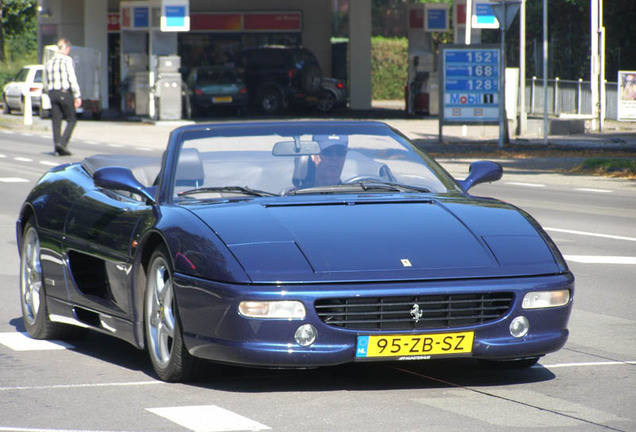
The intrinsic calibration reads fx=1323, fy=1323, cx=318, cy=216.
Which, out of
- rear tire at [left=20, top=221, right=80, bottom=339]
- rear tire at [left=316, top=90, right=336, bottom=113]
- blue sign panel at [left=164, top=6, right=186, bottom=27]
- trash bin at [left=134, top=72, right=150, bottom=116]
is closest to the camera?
rear tire at [left=20, top=221, right=80, bottom=339]

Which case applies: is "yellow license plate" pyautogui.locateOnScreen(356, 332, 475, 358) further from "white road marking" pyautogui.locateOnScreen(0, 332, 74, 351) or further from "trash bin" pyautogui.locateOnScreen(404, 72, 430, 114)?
"trash bin" pyautogui.locateOnScreen(404, 72, 430, 114)

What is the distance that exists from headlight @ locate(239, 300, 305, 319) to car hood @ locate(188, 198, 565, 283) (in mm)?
105

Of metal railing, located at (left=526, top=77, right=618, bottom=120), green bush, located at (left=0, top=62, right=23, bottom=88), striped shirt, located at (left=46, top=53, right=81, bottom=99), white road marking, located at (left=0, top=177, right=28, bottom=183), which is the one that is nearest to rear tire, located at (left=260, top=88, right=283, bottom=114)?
metal railing, located at (left=526, top=77, right=618, bottom=120)

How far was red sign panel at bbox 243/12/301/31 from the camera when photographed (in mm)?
57000

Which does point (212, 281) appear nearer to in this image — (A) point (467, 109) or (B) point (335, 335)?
(B) point (335, 335)

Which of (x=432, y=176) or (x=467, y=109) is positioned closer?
(x=432, y=176)

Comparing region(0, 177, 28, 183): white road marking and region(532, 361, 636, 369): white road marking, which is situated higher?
region(0, 177, 28, 183): white road marking

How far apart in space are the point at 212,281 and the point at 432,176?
1.78 meters

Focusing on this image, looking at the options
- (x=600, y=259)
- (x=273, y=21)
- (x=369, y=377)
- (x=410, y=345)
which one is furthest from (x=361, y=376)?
(x=273, y=21)

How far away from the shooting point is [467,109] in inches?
1203

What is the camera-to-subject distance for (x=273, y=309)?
18.8 feet

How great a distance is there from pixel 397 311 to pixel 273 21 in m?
52.2

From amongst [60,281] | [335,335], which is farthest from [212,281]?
[60,281]

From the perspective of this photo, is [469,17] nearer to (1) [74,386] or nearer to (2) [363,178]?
(2) [363,178]
